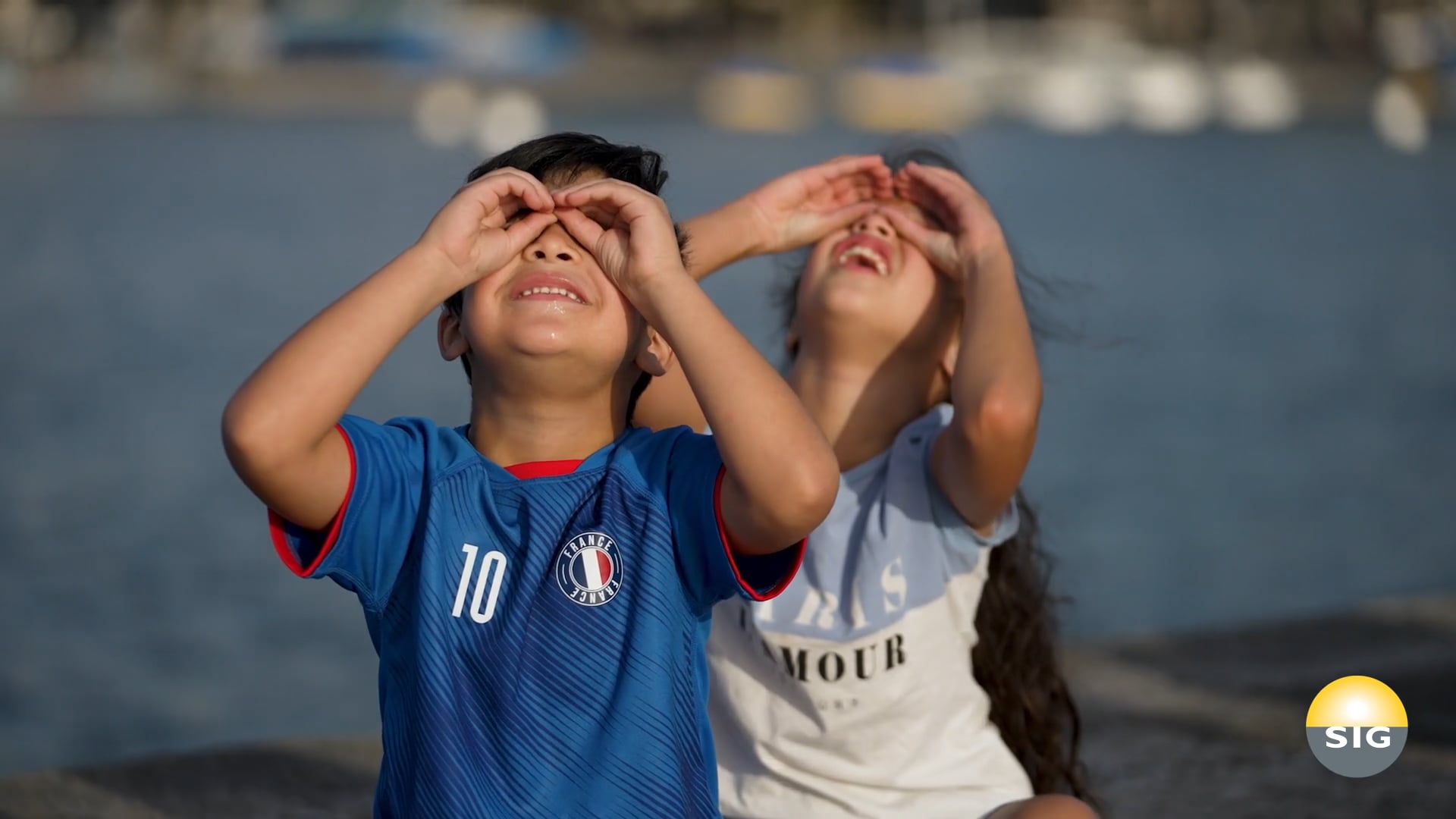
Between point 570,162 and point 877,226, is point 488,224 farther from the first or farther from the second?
point 877,226

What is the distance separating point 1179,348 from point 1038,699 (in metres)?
16.4

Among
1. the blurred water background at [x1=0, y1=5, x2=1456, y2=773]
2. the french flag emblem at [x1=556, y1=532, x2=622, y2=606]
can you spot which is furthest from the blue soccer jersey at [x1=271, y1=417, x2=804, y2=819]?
the blurred water background at [x1=0, y1=5, x2=1456, y2=773]

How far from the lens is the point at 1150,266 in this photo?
90.7 ft

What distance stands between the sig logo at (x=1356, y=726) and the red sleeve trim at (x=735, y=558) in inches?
90.3

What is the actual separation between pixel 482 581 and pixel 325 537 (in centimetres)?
24

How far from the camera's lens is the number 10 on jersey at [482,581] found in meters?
2.68

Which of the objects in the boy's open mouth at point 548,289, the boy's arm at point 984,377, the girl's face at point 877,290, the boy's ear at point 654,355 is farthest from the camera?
the girl's face at point 877,290

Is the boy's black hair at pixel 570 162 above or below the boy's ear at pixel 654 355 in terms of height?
above

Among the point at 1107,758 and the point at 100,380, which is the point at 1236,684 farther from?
the point at 100,380

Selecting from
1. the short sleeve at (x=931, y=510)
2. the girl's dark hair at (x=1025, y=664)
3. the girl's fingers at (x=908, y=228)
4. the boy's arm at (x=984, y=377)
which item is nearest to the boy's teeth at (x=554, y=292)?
the boy's arm at (x=984, y=377)

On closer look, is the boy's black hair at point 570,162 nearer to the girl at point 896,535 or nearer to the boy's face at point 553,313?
the boy's face at point 553,313

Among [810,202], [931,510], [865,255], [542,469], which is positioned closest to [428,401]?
[810,202]

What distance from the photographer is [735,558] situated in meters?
2.69

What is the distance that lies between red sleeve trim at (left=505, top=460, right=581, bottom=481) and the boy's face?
142mm
